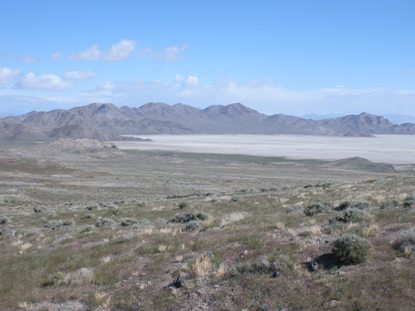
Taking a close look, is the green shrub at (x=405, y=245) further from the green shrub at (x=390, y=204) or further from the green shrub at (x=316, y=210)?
the green shrub at (x=316, y=210)

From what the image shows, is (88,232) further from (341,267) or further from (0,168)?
(0,168)

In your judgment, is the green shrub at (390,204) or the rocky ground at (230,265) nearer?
the rocky ground at (230,265)

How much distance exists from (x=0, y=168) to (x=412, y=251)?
69.1m

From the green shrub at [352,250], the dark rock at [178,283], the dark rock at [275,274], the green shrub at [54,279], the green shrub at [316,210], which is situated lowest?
the green shrub at [54,279]

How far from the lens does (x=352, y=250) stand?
33.8ft

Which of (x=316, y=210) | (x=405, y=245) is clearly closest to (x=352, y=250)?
(x=405, y=245)

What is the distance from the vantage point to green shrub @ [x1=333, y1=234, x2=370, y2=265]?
10250 millimetres

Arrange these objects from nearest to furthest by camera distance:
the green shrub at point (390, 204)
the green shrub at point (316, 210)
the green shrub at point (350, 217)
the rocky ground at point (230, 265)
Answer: the rocky ground at point (230, 265)
the green shrub at point (350, 217)
the green shrub at point (390, 204)
the green shrub at point (316, 210)

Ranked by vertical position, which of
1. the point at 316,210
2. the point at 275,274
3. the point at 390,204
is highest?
the point at 390,204

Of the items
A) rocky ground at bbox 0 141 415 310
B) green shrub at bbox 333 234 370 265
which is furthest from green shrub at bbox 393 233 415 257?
green shrub at bbox 333 234 370 265

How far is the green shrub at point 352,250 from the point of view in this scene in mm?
10250

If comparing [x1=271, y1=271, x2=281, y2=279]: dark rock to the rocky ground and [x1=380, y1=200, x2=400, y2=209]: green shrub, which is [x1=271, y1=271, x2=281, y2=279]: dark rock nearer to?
the rocky ground

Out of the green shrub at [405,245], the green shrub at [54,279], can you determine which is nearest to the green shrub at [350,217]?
the green shrub at [405,245]

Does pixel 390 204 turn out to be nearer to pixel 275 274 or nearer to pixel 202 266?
pixel 275 274
